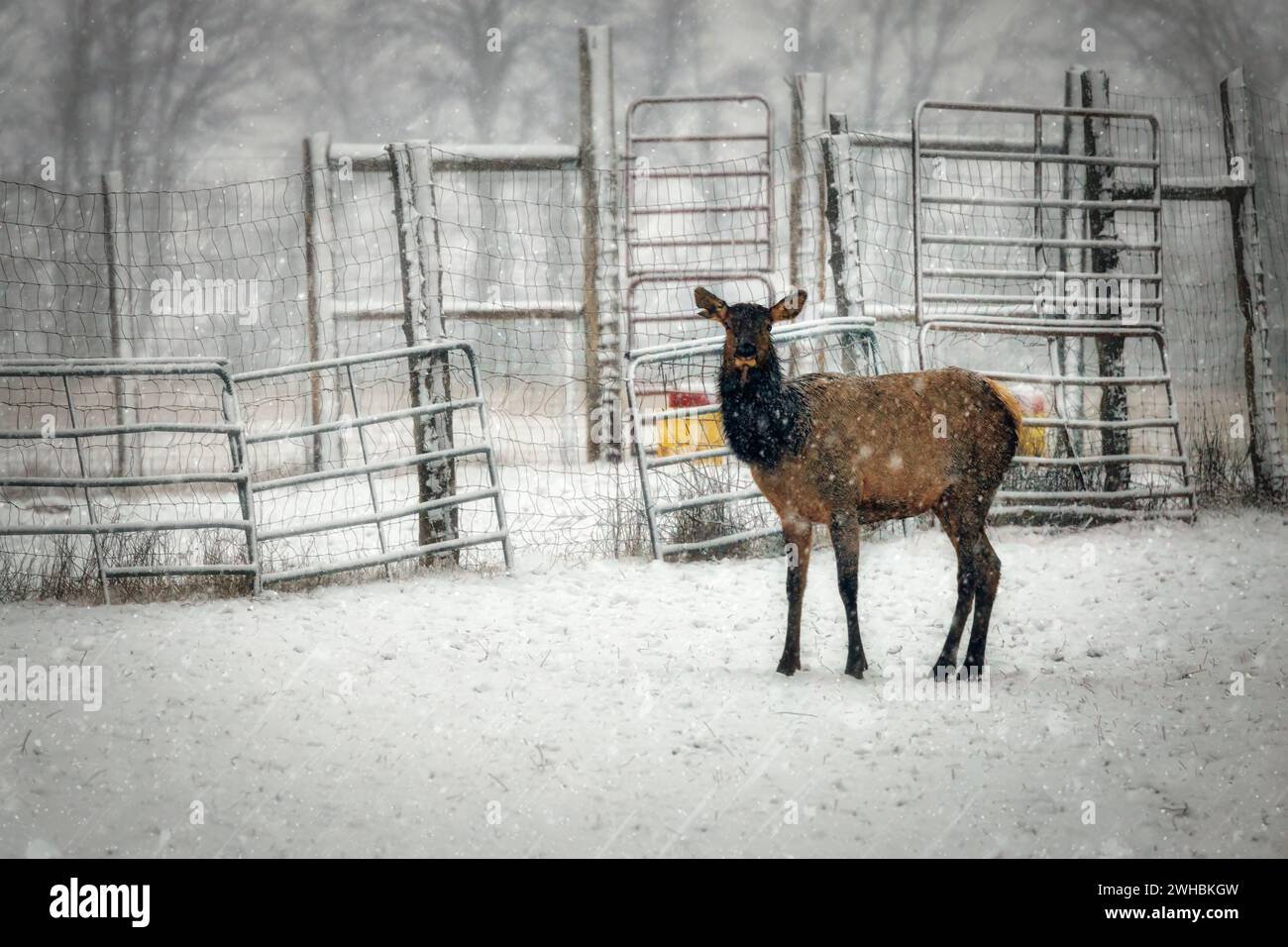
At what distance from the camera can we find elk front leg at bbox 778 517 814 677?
4.75 m

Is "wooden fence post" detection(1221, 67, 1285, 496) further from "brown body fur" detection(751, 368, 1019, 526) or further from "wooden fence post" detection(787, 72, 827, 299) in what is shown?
"brown body fur" detection(751, 368, 1019, 526)

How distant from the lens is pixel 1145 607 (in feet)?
19.2

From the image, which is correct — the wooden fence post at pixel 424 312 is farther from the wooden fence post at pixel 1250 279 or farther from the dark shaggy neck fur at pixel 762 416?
the wooden fence post at pixel 1250 279

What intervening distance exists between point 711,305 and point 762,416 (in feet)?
1.75

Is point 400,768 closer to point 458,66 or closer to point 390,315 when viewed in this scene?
point 390,315

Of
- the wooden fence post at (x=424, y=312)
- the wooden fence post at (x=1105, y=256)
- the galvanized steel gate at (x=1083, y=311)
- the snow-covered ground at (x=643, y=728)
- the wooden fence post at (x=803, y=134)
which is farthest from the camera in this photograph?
the wooden fence post at (x=803, y=134)

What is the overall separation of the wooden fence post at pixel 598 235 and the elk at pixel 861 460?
4.75 metres

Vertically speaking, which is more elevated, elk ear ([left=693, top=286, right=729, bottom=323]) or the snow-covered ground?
elk ear ([left=693, top=286, right=729, bottom=323])

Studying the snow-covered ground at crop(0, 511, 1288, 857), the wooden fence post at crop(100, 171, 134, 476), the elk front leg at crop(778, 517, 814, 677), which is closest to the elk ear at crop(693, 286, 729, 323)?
the elk front leg at crop(778, 517, 814, 677)

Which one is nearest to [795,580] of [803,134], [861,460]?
[861,460]

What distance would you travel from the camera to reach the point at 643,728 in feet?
13.5

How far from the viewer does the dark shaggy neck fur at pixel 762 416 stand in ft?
15.4

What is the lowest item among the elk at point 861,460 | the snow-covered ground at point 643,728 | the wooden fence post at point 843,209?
the snow-covered ground at point 643,728

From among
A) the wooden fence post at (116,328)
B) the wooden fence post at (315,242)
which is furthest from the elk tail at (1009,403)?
the wooden fence post at (116,328)
